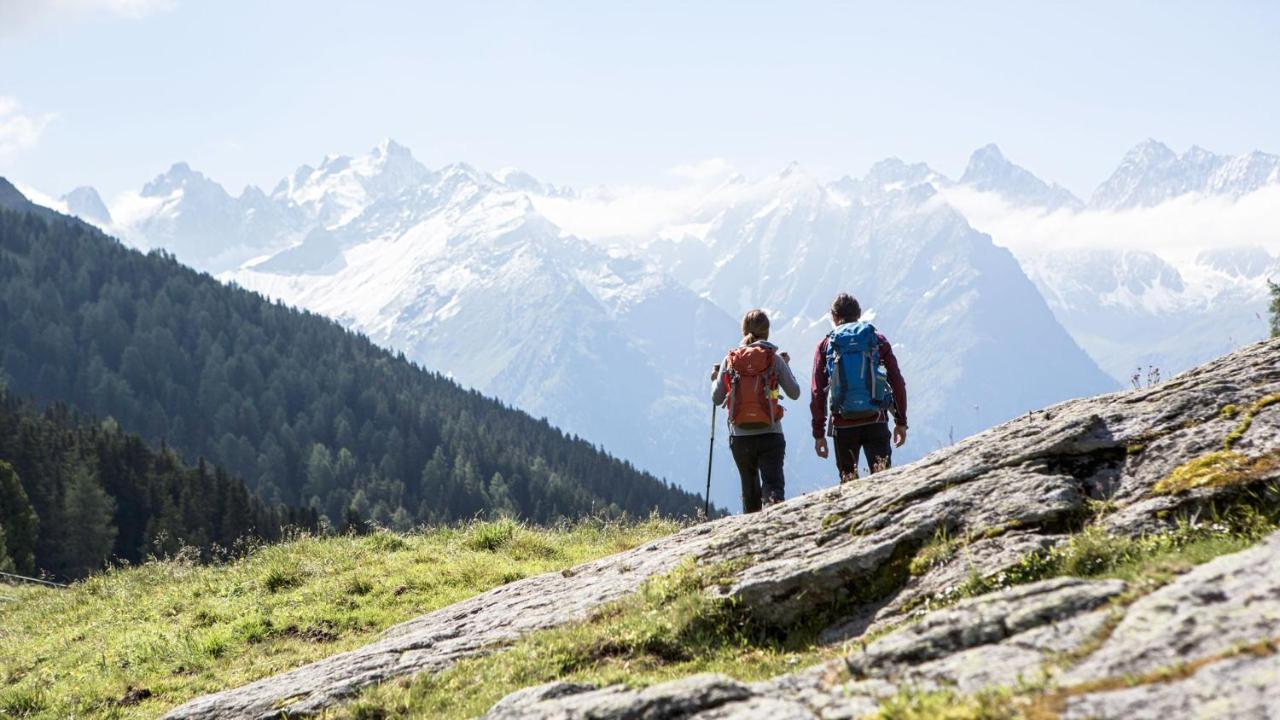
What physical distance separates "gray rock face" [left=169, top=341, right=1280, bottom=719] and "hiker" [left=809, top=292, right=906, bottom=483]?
2.60 m

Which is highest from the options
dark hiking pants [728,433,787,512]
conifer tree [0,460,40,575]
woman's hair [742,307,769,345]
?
conifer tree [0,460,40,575]

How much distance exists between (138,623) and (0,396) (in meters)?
122

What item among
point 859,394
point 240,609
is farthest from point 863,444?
point 240,609

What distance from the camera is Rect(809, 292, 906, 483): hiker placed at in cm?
1342

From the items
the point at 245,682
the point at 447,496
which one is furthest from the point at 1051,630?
the point at 447,496

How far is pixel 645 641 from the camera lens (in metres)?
8.75

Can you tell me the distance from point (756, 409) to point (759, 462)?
33.0 inches

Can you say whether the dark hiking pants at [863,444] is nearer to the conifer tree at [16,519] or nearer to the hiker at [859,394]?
the hiker at [859,394]

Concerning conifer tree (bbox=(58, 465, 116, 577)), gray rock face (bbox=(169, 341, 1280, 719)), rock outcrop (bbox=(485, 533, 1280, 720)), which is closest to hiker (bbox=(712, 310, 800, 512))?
gray rock face (bbox=(169, 341, 1280, 719))

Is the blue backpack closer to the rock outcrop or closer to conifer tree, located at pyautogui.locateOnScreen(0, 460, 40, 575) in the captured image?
the rock outcrop

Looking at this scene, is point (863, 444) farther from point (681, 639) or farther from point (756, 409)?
point (681, 639)

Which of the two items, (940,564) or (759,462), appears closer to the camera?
(940,564)

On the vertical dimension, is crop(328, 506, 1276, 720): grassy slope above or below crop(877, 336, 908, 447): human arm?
below

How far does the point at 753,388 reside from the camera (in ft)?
45.5
